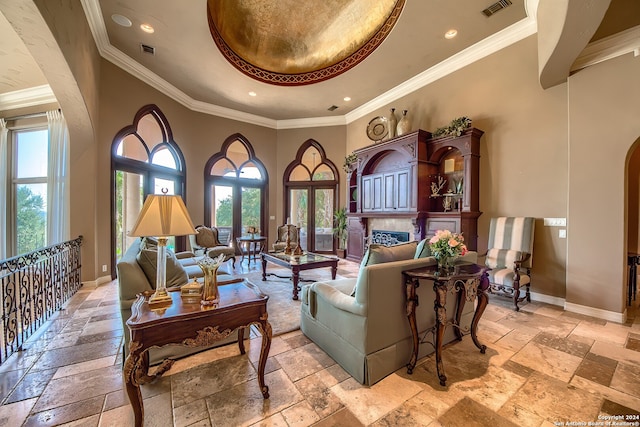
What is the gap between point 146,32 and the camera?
3857 millimetres

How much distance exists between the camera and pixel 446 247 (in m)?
2.06

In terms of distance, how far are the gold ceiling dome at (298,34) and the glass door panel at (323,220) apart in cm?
314

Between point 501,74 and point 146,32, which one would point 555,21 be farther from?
point 146,32

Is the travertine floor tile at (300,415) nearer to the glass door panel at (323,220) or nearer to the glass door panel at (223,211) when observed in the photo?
the glass door panel at (223,211)

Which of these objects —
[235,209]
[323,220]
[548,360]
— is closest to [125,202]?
[235,209]

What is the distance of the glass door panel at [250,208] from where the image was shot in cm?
733

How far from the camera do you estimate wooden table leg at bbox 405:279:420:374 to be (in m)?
2.00

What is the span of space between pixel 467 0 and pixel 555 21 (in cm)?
124

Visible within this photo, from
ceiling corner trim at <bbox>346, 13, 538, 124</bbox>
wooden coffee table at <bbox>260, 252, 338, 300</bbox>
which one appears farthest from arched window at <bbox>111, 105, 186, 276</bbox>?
ceiling corner trim at <bbox>346, 13, 538, 124</bbox>

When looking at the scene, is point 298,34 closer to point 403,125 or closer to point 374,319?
point 403,125

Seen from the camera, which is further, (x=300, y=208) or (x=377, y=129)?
(x=300, y=208)

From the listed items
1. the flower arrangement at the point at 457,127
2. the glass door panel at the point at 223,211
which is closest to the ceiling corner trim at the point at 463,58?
the flower arrangement at the point at 457,127

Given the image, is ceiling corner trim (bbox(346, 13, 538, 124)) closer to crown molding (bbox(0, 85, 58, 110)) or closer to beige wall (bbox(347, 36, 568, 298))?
beige wall (bbox(347, 36, 568, 298))

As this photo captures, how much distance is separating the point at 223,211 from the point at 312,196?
101 inches
